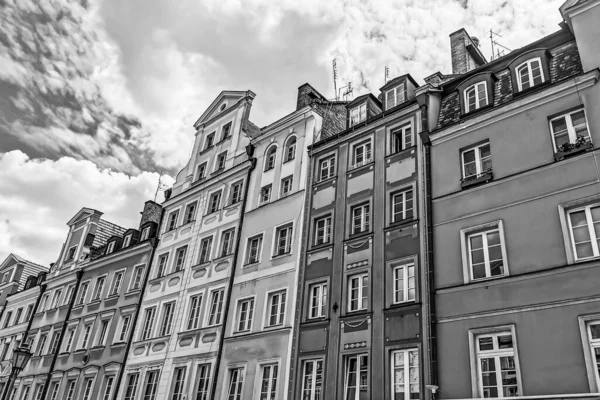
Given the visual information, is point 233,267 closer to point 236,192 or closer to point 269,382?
point 236,192

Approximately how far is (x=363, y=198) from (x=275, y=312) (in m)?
6.20

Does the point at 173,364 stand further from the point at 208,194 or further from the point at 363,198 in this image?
the point at 363,198

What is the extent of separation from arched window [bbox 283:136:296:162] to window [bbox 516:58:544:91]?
11.5 metres

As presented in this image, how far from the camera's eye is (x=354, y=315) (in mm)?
19344

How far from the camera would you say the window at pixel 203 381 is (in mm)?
23547

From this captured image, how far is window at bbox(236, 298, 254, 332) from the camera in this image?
23734mm

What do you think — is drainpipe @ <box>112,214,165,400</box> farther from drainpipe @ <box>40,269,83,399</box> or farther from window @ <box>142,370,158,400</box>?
drainpipe @ <box>40,269,83,399</box>

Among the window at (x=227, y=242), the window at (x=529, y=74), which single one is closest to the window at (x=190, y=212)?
the window at (x=227, y=242)

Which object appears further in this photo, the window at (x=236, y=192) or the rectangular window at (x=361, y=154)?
the window at (x=236, y=192)

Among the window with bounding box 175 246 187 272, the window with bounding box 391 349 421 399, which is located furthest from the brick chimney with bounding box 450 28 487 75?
the window with bounding box 175 246 187 272

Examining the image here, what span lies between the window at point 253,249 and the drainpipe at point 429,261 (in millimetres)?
9375

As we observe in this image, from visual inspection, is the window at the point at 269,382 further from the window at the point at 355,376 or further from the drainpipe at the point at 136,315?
the drainpipe at the point at 136,315

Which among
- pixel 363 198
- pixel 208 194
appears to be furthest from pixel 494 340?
pixel 208 194

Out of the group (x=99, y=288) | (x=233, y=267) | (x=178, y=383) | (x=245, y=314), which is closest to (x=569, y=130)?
(x=245, y=314)
